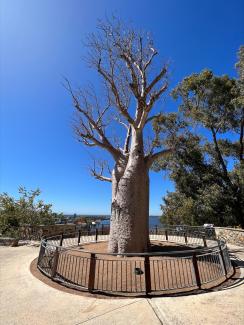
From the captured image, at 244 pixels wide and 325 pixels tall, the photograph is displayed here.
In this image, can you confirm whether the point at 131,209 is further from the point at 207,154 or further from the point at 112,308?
the point at 207,154

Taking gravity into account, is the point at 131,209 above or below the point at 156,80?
below

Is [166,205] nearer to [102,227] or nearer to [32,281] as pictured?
[102,227]

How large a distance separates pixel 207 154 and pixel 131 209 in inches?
600

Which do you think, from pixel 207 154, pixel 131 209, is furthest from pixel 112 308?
pixel 207 154

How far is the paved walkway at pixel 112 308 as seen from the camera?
4.38 metres

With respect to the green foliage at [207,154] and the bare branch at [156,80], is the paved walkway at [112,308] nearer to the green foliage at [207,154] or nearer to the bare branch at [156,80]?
the bare branch at [156,80]

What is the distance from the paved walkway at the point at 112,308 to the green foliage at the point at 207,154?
48.1ft

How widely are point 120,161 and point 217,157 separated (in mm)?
14068

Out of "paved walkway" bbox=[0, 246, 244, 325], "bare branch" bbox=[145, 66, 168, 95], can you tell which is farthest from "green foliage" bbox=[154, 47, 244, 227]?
"paved walkway" bbox=[0, 246, 244, 325]

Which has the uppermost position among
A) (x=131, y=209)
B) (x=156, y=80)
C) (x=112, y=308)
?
(x=156, y=80)

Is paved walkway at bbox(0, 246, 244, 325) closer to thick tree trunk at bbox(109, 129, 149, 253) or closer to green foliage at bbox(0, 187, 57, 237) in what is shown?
thick tree trunk at bbox(109, 129, 149, 253)

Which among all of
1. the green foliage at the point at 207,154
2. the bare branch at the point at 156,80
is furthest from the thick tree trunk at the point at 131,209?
the green foliage at the point at 207,154

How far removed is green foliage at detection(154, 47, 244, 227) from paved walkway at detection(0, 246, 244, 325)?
Result: 14.7m

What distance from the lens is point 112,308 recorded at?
16.2 feet
